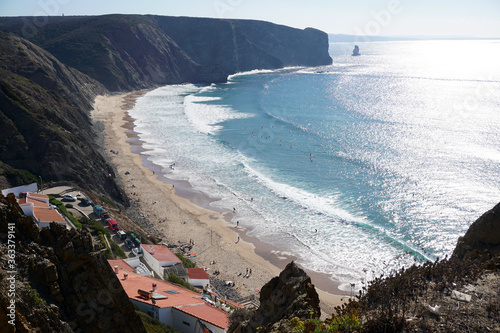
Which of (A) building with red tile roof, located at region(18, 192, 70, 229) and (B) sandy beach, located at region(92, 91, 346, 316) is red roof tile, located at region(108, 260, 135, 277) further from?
(B) sandy beach, located at region(92, 91, 346, 316)

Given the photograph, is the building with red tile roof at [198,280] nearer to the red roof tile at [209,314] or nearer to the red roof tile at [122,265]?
the red roof tile at [122,265]

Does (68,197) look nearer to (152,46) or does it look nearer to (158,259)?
(158,259)

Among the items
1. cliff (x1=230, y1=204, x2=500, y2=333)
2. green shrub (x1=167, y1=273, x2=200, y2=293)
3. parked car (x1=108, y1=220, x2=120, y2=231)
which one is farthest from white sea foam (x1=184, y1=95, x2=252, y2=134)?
cliff (x1=230, y1=204, x2=500, y2=333)

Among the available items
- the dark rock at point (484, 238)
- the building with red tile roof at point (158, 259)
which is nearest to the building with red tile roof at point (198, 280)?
the building with red tile roof at point (158, 259)

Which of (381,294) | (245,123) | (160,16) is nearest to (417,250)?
(381,294)

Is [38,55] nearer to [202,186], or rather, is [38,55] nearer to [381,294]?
[202,186]

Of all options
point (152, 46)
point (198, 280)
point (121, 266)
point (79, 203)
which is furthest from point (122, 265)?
point (152, 46)
